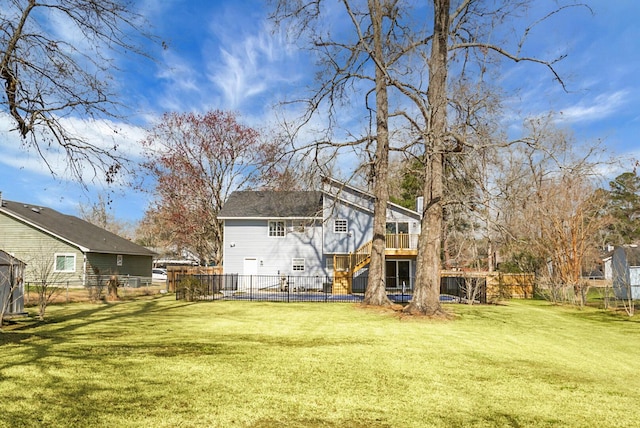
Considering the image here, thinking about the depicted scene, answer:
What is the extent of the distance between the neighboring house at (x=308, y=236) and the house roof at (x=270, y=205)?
7cm

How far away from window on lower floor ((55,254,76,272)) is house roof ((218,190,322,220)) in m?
9.78

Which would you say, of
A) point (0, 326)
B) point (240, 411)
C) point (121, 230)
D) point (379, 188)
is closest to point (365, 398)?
point (240, 411)

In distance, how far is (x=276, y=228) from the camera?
100 feet

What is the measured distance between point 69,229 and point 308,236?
1682cm

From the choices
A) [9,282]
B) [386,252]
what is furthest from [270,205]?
[9,282]

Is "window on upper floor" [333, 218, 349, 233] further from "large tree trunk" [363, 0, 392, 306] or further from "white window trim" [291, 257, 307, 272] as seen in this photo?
"large tree trunk" [363, 0, 392, 306]

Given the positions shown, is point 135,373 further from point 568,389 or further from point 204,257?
point 204,257

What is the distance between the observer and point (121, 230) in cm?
7838

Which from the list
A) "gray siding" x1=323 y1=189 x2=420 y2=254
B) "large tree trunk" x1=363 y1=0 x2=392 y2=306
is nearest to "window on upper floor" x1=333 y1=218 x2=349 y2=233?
"gray siding" x1=323 y1=189 x2=420 y2=254

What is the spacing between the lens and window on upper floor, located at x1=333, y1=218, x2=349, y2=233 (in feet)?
97.2

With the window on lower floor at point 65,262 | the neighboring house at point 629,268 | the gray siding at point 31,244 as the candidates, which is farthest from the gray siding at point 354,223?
the window on lower floor at point 65,262

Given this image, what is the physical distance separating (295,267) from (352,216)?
17.2 ft

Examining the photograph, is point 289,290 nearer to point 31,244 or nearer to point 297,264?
point 297,264

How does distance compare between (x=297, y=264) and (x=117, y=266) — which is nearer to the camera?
(x=297, y=264)
